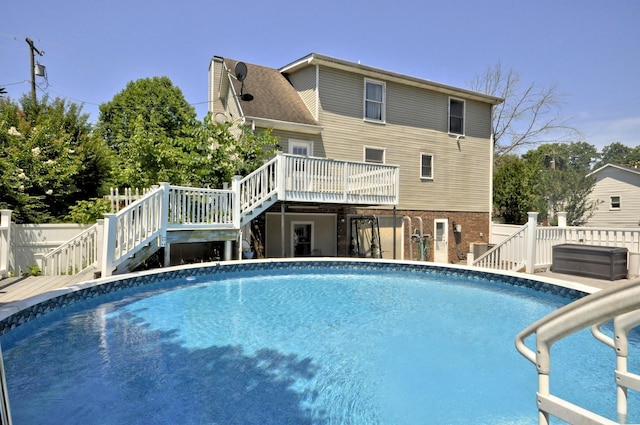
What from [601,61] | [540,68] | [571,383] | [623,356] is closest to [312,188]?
[571,383]

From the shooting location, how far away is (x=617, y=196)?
968 inches

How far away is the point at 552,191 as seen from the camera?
20172mm

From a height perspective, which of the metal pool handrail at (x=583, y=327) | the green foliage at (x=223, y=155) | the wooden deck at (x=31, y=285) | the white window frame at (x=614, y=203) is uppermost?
the green foliage at (x=223, y=155)

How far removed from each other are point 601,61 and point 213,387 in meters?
24.0

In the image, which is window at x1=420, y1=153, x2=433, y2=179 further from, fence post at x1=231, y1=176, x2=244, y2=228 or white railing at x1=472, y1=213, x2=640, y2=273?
fence post at x1=231, y1=176, x2=244, y2=228

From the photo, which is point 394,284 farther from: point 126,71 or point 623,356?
point 126,71

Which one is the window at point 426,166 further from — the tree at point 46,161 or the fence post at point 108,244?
the tree at point 46,161

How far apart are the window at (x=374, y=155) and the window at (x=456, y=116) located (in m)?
4.28

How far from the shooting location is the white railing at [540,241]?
30.2 ft

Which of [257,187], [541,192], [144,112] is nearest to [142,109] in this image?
[144,112]

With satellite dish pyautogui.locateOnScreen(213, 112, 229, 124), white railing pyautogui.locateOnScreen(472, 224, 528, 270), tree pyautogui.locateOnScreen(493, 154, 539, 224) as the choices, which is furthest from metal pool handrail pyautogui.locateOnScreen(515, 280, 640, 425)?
tree pyautogui.locateOnScreen(493, 154, 539, 224)

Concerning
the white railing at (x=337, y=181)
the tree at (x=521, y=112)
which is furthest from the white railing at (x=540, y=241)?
the tree at (x=521, y=112)

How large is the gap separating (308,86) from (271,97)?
1.56m

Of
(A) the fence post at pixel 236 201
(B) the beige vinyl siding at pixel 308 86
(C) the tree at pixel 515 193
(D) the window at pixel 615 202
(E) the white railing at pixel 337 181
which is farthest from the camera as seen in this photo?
(D) the window at pixel 615 202
